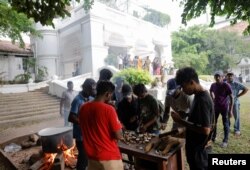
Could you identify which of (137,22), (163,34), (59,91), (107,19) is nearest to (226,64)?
(163,34)

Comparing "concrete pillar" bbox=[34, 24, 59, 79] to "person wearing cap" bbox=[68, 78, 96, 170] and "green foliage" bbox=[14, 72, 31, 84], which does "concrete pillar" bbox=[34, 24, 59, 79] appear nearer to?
"green foliage" bbox=[14, 72, 31, 84]

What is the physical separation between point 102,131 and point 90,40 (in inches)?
711

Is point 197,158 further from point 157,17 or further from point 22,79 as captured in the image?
point 157,17

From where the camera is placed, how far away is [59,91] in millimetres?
15406

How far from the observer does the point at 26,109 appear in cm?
1298

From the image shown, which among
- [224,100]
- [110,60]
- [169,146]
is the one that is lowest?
[169,146]

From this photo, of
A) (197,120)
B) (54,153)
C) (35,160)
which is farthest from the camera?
(35,160)

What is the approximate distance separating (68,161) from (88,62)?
15.9 metres

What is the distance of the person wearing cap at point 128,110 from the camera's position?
181 inches

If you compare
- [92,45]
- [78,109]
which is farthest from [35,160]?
[92,45]

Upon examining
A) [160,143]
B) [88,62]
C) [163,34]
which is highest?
[163,34]

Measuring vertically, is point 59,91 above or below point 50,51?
below

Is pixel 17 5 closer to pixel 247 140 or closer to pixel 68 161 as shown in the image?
pixel 68 161

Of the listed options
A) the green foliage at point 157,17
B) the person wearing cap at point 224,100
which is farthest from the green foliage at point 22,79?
the green foliage at point 157,17
